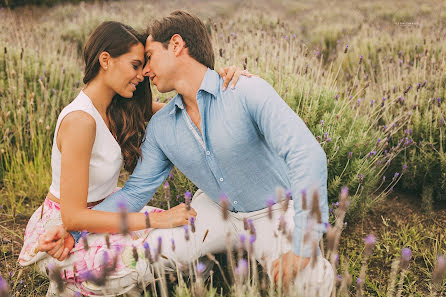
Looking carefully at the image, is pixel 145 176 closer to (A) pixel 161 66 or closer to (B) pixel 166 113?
(B) pixel 166 113

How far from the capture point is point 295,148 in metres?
1.76

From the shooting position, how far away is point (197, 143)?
7.20 feet

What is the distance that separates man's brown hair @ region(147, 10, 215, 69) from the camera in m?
2.23

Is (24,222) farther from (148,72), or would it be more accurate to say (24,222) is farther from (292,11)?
(292,11)

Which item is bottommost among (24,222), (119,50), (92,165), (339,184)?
(24,222)

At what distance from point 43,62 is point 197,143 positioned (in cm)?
344

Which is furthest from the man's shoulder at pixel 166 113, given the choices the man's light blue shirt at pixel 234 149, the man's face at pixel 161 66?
the man's face at pixel 161 66

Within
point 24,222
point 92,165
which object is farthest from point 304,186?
point 24,222

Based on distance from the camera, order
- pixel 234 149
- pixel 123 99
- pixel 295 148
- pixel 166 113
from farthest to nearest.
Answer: pixel 123 99 < pixel 166 113 < pixel 234 149 < pixel 295 148

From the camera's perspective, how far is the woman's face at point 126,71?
2.20 metres

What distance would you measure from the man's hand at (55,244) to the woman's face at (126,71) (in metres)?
0.79

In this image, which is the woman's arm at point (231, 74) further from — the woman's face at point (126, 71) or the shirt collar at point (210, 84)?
the woman's face at point (126, 71)

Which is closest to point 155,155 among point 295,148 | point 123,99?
point 123,99

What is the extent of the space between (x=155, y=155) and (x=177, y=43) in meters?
0.65
